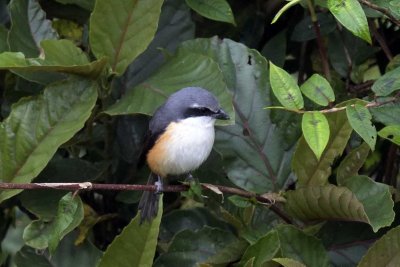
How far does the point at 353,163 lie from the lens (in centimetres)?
289

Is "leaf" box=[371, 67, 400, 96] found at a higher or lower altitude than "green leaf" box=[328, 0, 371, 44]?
lower

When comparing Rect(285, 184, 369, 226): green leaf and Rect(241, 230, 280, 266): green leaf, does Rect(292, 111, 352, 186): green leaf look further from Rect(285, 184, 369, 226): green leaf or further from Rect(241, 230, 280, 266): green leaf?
Rect(241, 230, 280, 266): green leaf

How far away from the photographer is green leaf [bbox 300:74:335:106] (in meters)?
2.52

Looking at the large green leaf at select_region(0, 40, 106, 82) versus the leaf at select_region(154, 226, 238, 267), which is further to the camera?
the leaf at select_region(154, 226, 238, 267)

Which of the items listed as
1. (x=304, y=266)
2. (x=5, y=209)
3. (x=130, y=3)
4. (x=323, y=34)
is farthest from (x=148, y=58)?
(x=304, y=266)

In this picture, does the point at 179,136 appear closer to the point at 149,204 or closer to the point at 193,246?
the point at 149,204

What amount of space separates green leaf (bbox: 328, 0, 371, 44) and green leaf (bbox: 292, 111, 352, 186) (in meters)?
0.48

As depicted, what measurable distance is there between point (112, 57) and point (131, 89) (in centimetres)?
16

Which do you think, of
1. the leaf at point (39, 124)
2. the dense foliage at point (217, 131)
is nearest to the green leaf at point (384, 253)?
the dense foliage at point (217, 131)

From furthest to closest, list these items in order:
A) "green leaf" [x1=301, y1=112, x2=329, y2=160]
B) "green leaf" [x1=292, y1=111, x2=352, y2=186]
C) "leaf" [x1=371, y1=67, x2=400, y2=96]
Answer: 1. "green leaf" [x1=292, y1=111, x2=352, y2=186]
2. "leaf" [x1=371, y1=67, x2=400, y2=96]
3. "green leaf" [x1=301, y1=112, x2=329, y2=160]

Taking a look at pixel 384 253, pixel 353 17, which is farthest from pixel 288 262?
pixel 353 17

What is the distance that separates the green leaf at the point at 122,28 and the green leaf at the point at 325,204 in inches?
30.0

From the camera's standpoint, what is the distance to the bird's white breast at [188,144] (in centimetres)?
317

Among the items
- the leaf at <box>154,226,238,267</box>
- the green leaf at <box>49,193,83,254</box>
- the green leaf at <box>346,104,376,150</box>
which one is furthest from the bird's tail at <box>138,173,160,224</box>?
the green leaf at <box>346,104,376,150</box>
